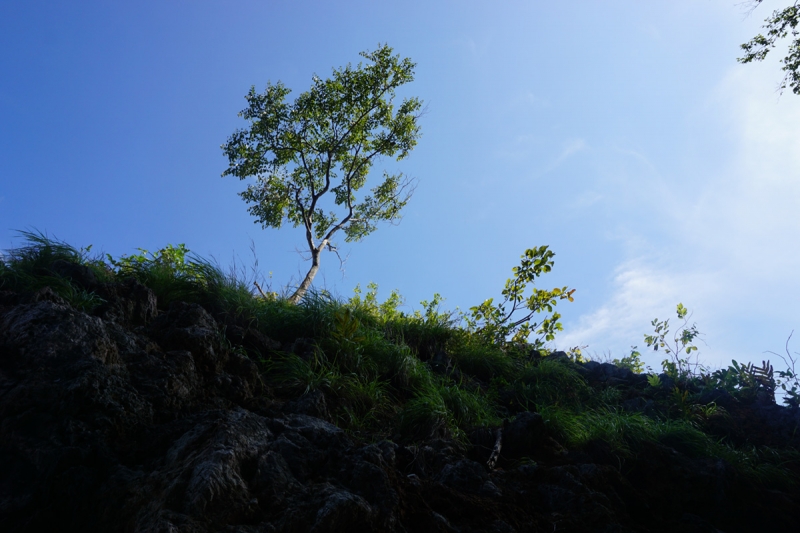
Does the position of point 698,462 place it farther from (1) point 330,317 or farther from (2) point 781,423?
(1) point 330,317

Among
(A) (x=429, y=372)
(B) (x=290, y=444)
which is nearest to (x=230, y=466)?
(B) (x=290, y=444)

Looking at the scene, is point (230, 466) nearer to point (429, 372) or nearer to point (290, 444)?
point (290, 444)

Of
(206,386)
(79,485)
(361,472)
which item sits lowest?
(79,485)

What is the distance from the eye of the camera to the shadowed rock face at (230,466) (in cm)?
231

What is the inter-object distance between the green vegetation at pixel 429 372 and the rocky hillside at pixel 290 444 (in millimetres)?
32

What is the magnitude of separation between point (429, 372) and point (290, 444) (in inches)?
135

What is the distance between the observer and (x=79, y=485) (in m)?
2.38

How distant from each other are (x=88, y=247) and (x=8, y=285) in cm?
165

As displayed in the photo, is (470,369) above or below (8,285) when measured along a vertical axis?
above

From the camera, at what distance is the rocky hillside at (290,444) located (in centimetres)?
236

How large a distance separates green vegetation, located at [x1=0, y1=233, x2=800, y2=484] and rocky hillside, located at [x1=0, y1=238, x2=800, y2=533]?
3cm

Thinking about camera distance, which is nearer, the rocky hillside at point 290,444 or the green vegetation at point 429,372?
the rocky hillside at point 290,444

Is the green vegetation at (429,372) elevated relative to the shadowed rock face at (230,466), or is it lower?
elevated

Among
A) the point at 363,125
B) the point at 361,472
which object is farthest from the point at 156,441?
the point at 363,125
